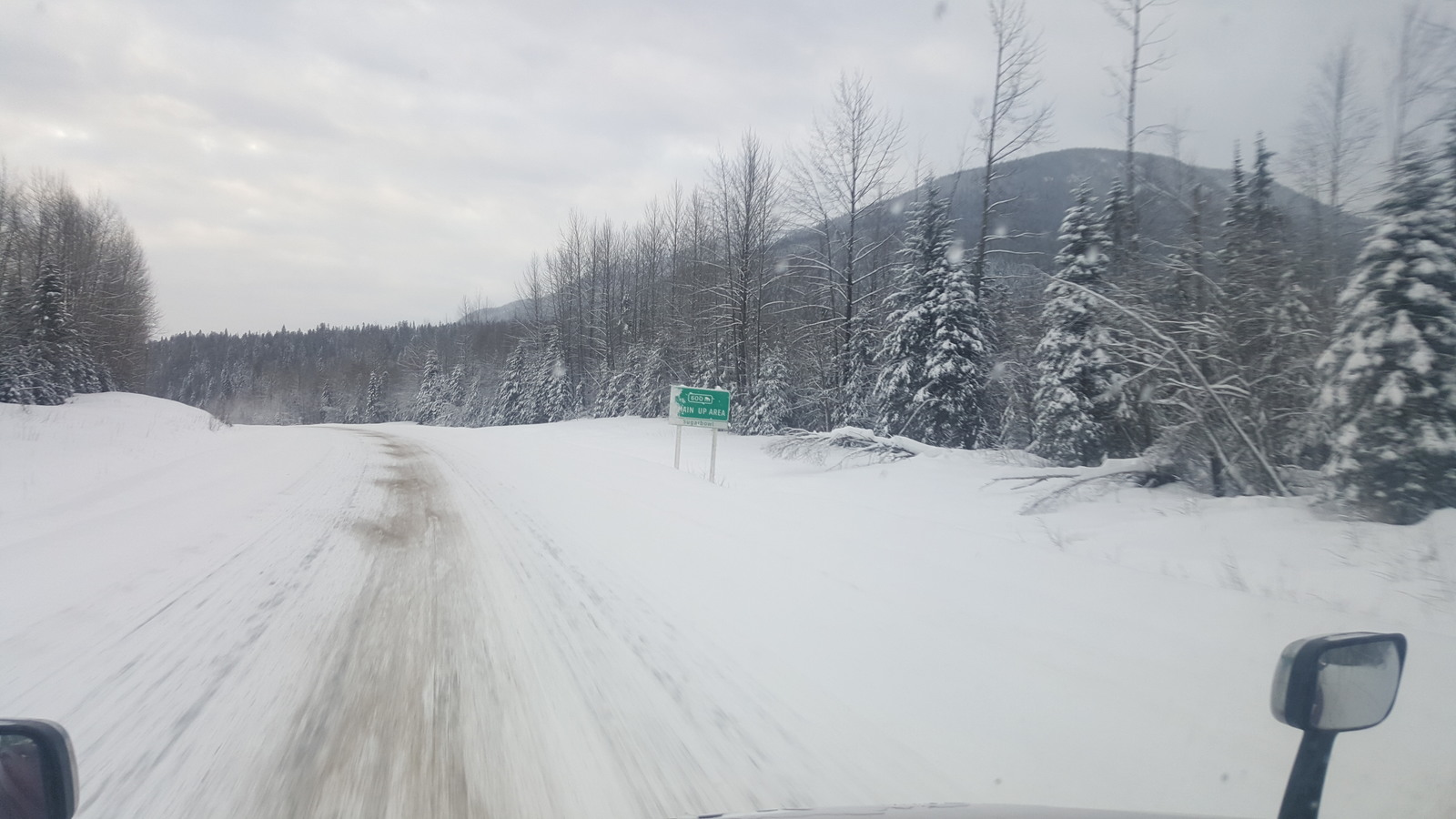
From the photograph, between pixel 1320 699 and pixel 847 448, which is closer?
pixel 1320 699

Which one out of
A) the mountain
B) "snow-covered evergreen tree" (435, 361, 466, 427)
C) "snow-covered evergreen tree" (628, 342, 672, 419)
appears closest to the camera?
the mountain

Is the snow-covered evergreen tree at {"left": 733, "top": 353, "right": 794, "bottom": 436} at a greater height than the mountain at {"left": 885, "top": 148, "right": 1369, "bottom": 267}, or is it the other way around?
the mountain at {"left": 885, "top": 148, "right": 1369, "bottom": 267}

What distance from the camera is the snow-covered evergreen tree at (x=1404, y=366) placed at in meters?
8.08

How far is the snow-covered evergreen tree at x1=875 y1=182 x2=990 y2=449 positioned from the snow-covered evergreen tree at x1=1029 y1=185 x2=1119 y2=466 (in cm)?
452

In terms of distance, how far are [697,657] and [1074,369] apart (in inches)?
662

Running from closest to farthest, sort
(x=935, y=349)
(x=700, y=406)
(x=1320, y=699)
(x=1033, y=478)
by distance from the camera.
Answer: (x=1320, y=699) → (x=1033, y=478) → (x=700, y=406) → (x=935, y=349)

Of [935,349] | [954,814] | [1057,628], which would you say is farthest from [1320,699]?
[935,349]

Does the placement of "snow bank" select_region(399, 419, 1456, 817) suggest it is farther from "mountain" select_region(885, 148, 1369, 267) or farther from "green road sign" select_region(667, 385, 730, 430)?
"mountain" select_region(885, 148, 1369, 267)

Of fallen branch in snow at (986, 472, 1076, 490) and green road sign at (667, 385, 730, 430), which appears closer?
fallen branch in snow at (986, 472, 1076, 490)

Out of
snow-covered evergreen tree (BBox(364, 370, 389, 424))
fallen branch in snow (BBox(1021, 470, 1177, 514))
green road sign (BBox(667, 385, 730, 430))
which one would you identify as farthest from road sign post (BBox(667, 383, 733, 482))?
snow-covered evergreen tree (BBox(364, 370, 389, 424))

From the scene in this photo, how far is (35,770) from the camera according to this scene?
62.2 inches

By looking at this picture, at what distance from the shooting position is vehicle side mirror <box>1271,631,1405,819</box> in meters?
2.03

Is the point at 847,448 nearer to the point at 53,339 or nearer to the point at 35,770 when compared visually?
the point at 35,770

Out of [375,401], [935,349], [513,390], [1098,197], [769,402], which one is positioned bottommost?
[375,401]
